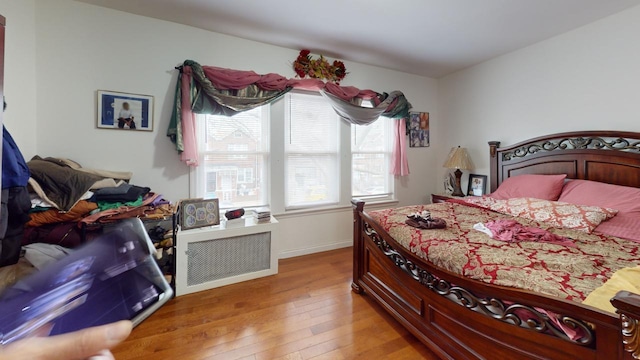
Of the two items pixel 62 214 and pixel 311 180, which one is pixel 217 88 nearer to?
pixel 311 180

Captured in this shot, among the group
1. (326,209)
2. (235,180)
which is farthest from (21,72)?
(326,209)

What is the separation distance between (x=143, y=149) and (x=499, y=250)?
298 centimetres

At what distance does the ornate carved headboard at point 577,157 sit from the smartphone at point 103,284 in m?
3.80

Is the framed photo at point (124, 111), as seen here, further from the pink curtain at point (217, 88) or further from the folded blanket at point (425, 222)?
the folded blanket at point (425, 222)

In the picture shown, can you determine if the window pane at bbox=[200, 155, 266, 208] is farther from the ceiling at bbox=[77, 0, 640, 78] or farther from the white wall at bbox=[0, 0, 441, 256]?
the ceiling at bbox=[77, 0, 640, 78]

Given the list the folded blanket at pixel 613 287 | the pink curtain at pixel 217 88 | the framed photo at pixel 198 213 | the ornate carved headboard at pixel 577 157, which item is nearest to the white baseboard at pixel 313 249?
the framed photo at pixel 198 213

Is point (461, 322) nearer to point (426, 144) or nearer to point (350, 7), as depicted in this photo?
point (350, 7)

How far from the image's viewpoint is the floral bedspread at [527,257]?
43.7 inches

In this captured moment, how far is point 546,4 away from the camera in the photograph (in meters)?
2.13

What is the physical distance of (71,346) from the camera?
0.35 metres

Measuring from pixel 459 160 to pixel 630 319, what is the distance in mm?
2895

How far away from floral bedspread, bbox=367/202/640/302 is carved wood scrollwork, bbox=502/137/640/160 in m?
1.10

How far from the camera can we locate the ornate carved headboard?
2152 millimetres

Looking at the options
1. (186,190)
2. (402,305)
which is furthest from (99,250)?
(402,305)
